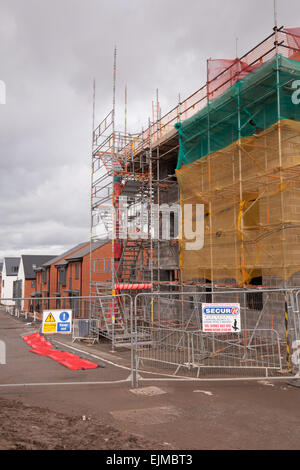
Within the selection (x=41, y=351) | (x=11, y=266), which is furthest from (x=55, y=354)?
(x=11, y=266)

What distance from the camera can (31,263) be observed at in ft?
196

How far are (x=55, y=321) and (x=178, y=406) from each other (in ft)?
14.1

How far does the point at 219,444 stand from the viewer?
213 inches

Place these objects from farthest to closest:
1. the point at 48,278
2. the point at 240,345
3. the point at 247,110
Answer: the point at 48,278 → the point at 247,110 → the point at 240,345

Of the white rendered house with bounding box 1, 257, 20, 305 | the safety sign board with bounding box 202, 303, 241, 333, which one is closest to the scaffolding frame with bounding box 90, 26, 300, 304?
the safety sign board with bounding box 202, 303, 241, 333

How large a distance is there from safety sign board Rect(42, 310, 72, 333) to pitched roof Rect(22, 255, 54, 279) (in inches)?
1942

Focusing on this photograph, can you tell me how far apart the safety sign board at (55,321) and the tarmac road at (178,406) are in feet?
3.85

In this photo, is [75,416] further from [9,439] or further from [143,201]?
[143,201]

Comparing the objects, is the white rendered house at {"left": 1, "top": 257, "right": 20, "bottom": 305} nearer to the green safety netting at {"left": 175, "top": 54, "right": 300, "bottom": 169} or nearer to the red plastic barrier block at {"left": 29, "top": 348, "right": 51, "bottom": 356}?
the red plastic barrier block at {"left": 29, "top": 348, "right": 51, "bottom": 356}

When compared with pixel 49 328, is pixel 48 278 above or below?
above

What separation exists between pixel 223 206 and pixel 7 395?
9674 millimetres

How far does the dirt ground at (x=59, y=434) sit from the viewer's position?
5125 millimetres

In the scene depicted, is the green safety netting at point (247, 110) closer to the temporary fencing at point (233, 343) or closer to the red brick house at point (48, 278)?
the temporary fencing at point (233, 343)

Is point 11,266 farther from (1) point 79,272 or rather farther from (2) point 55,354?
(2) point 55,354
